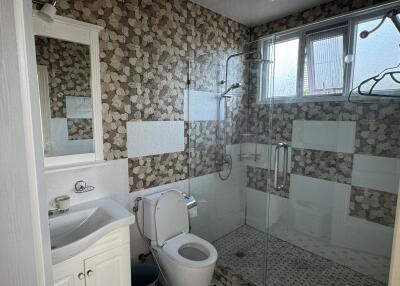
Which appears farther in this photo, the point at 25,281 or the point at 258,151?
the point at 258,151

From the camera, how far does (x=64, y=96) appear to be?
1666 mm

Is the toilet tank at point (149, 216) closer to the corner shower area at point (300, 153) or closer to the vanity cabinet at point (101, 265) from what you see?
the vanity cabinet at point (101, 265)

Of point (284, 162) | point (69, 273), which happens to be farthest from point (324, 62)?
point (69, 273)

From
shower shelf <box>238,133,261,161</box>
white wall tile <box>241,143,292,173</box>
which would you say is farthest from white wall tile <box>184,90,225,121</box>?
white wall tile <box>241,143,292,173</box>

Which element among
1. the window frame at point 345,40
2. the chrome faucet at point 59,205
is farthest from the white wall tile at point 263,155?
the chrome faucet at point 59,205

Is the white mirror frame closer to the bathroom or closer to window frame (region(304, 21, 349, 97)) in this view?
the bathroom

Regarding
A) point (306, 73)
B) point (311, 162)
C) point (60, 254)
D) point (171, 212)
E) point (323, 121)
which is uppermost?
point (306, 73)

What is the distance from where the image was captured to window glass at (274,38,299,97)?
2621mm

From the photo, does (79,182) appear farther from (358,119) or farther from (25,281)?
(358,119)

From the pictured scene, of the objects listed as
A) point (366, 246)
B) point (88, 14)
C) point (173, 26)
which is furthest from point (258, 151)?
point (88, 14)

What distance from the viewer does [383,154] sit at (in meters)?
2.13

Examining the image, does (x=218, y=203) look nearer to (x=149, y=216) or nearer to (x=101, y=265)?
(x=149, y=216)

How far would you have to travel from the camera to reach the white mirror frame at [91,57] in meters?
1.55

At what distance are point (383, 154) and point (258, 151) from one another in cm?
125
